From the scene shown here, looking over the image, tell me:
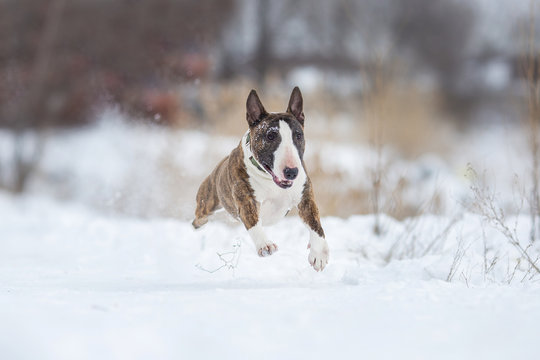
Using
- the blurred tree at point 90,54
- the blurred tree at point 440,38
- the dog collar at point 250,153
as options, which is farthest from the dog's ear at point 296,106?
the blurred tree at point 440,38

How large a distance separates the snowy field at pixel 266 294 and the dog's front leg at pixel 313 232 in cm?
14

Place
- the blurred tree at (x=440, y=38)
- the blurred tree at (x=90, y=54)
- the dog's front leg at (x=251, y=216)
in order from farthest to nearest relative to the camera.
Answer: the blurred tree at (x=440, y=38)
the blurred tree at (x=90, y=54)
the dog's front leg at (x=251, y=216)

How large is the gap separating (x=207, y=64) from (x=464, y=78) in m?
10.8

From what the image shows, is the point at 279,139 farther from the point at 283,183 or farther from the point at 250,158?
the point at 250,158

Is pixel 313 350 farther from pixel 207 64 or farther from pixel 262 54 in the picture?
pixel 262 54

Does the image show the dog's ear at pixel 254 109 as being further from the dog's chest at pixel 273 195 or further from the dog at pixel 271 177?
the dog's chest at pixel 273 195

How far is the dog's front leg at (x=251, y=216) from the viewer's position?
289cm

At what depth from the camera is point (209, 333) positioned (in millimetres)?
2162

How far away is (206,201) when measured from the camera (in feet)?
12.4

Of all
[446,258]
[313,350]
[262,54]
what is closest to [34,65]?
[262,54]

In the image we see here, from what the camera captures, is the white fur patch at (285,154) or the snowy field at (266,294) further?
the white fur patch at (285,154)

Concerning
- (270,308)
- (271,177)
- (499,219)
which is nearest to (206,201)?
(271,177)

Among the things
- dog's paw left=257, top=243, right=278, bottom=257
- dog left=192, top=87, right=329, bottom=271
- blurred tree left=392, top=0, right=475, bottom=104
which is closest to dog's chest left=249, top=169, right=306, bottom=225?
dog left=192, top=87, right=329, bottom=271

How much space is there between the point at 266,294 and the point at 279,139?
0.70 m
